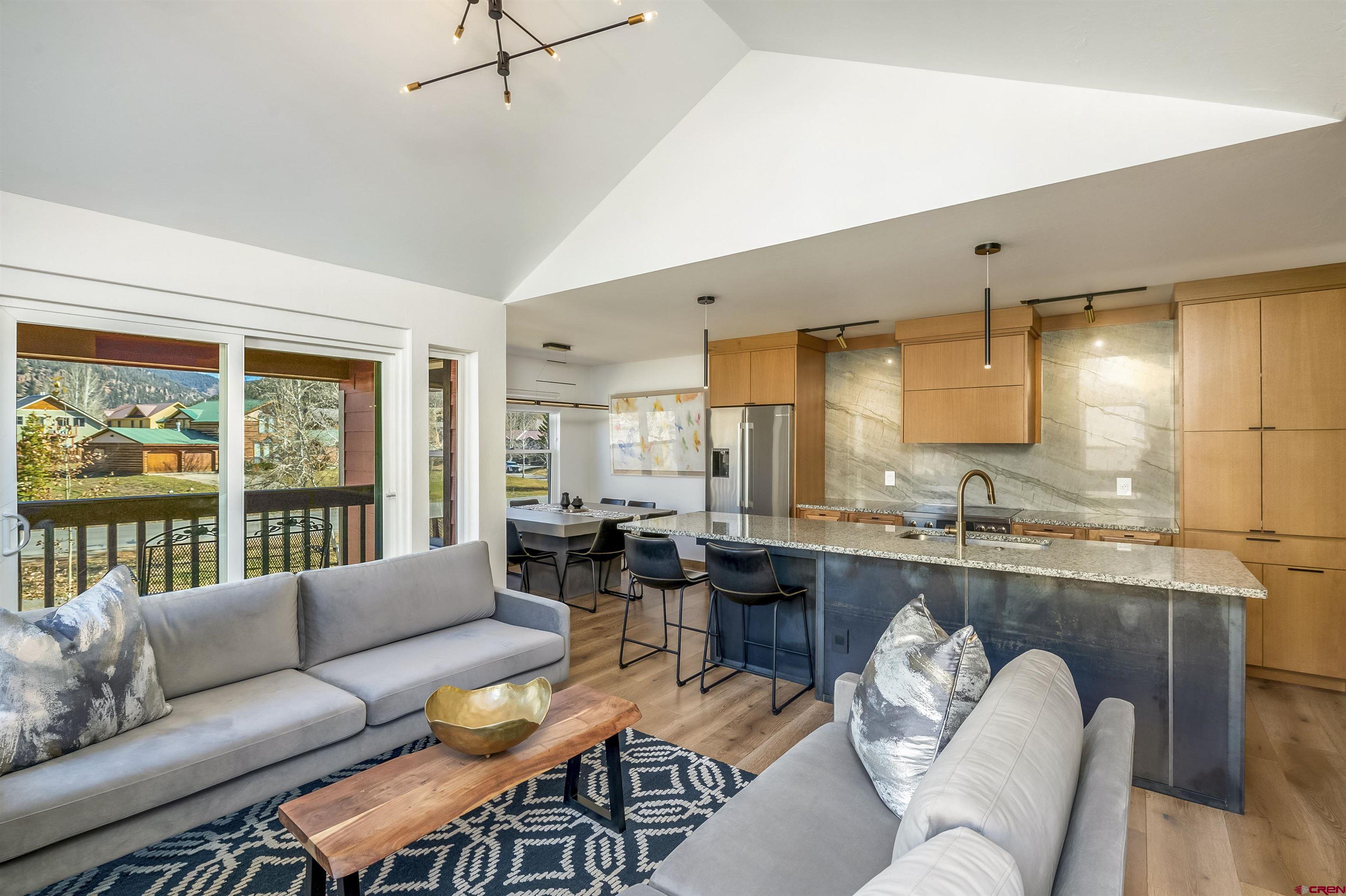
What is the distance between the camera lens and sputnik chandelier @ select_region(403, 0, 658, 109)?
2.13 metres

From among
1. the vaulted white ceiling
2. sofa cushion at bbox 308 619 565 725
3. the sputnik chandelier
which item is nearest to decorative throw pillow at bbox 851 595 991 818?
sofa cushion at bbox 308 619 565 725

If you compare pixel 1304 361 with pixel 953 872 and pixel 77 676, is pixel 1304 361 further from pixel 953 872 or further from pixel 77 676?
pixel 77 676

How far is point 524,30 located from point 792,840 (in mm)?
2778

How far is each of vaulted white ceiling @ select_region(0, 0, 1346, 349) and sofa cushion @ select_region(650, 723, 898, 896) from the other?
2251 mm

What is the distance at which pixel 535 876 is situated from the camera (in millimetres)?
1933

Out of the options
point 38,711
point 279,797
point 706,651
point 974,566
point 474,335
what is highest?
point 474,335

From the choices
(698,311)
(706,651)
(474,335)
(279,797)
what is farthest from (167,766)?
(698,311)

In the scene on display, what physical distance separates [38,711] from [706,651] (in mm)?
2570

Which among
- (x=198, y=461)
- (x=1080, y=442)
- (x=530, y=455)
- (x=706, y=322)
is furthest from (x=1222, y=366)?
(x=530, y=455)

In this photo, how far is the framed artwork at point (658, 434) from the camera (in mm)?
6938

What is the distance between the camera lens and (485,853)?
2.04 m

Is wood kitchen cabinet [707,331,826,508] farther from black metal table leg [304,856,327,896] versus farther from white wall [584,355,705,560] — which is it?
black metal table leg [304,856,327,896]

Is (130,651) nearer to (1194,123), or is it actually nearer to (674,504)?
(1194,123)

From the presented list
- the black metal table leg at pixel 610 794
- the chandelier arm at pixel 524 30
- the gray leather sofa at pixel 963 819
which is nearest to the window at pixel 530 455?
the chandelier arm at pixel 524 30
